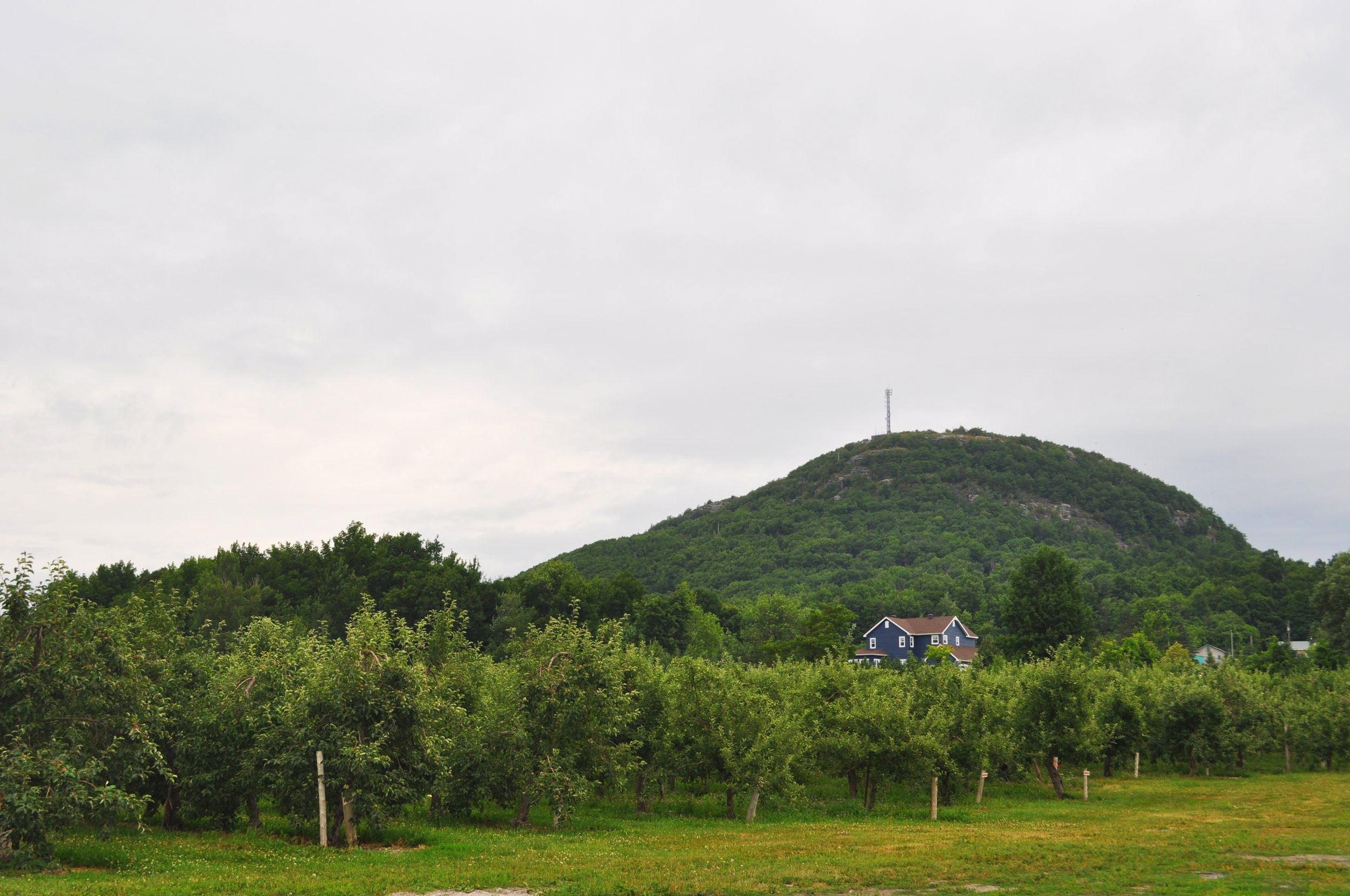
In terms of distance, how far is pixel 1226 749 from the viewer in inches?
2005

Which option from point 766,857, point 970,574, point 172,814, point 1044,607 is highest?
point 970,574

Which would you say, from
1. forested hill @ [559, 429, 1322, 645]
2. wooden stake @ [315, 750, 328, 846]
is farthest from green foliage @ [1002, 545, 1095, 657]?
wooden stake @ [315, 750, 328, 846]

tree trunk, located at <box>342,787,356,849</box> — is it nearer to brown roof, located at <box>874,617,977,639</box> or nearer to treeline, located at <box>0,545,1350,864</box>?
treeline, located at <box>0,545,1350,864</box>

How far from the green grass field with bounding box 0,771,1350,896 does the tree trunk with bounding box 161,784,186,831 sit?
1.84 feet

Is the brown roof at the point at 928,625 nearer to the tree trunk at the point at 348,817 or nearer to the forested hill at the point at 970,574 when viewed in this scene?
the forested hill at the point at 970,574

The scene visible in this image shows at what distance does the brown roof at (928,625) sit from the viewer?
12650cm

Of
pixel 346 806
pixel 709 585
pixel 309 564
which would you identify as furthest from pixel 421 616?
pixel 709 585

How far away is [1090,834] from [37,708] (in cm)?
2865

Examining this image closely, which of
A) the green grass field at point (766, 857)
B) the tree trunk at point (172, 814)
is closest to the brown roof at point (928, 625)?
the green grass field at point (766, 857)

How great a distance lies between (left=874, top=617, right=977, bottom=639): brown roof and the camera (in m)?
126

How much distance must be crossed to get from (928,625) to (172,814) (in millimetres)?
116260

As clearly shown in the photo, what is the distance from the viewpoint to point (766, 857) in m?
22.6

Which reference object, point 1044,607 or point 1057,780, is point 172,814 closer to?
Result: point 1057,780

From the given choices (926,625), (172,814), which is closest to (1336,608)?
(926,625)
